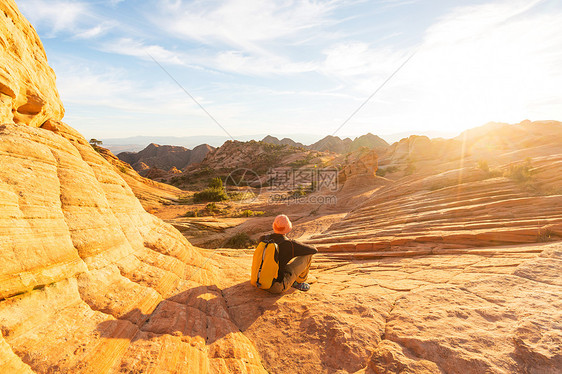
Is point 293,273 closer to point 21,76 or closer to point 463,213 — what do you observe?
point 21,76

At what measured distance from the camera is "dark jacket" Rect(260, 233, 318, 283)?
459cm

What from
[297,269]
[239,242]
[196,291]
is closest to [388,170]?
[239,242]

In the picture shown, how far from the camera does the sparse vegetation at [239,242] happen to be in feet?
46.0

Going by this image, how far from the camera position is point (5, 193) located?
3.07 metres

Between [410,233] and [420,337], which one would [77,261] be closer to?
[420,337]

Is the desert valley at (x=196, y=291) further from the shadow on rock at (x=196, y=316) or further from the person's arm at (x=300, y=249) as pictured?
the person's arm at (x=300, y=249)

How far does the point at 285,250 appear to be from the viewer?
4.59 meters

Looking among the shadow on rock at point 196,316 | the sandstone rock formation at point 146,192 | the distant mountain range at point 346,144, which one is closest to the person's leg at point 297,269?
the shadow on rock at point 196,316

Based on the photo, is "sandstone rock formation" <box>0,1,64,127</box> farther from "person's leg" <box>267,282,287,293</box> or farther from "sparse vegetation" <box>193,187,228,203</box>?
"sparse vegetation" <box>193,187,228,203</box>

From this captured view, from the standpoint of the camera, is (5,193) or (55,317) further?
(5,193)

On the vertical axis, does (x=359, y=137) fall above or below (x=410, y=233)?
above

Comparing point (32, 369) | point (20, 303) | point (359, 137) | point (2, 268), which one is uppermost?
point (359, 137)

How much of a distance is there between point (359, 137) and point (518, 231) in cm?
11025

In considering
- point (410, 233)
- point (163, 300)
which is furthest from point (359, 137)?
point (163, 300)
